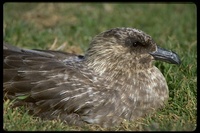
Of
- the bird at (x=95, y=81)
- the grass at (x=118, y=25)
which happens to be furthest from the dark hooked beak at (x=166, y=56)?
the grass at (x=118, y=25)

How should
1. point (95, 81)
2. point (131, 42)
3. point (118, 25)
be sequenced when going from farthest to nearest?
1. point (118, 25)
2. point (131, 42)
3. point (95, 81)

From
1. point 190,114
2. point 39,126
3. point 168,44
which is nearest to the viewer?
point 39,126

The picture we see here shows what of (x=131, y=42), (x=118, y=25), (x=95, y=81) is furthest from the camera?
(x=118, y=25)

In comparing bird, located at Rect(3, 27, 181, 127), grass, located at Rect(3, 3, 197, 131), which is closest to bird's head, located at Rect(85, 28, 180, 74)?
bird, located at Rect(3, 27, 181, 127)

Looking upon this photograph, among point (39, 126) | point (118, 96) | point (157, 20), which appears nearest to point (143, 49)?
point (118, 96)

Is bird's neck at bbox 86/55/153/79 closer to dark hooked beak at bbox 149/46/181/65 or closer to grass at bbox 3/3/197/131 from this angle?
dark hooked beak at bbox 149/46/181/65

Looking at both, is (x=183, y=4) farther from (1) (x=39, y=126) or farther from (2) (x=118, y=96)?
(1) (x=39, y=126)

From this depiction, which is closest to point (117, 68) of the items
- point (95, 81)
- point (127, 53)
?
point (127, 53)

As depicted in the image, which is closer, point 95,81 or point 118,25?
point 95,81

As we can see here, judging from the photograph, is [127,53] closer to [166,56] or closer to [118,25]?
[166,56]
